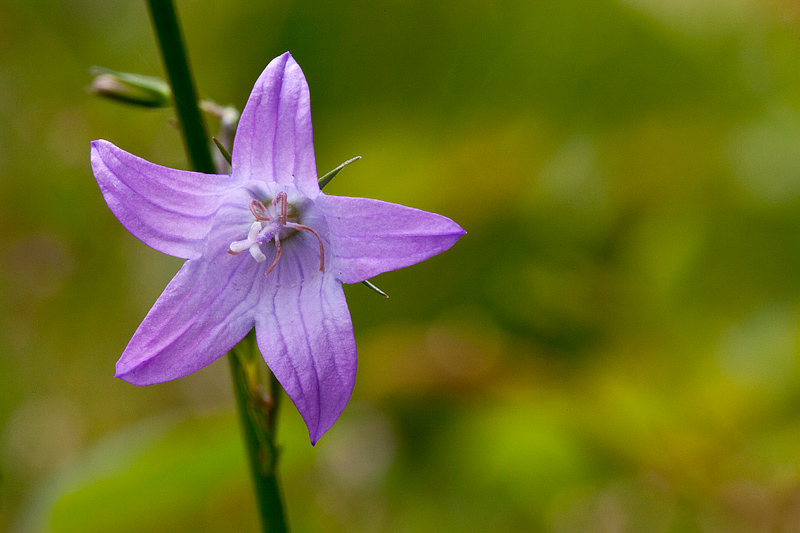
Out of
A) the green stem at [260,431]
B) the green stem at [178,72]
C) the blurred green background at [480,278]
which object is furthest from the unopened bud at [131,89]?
the blurred green background at [480,278]

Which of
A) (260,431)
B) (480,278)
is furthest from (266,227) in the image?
(480,278)

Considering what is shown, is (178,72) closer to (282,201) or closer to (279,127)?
(279,127)

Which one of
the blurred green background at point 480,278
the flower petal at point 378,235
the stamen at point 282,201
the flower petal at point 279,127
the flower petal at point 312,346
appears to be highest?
the flower petal at point 279,127

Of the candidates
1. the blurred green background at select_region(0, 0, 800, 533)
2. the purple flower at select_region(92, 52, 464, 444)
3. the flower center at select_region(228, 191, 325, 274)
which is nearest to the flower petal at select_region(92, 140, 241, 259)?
the purple flower at select_region(92, 52, 464, 444)

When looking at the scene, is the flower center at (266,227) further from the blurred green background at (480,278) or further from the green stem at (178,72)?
the blurred green background at (480,278)

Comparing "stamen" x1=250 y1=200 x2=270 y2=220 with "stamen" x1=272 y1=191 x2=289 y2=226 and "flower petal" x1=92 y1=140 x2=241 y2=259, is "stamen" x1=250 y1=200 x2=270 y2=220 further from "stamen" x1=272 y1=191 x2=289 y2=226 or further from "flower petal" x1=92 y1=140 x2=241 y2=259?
"flower petal" x1=92 y1=140 x2=241 y2=259

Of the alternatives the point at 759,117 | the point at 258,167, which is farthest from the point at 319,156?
the point at 258,167
